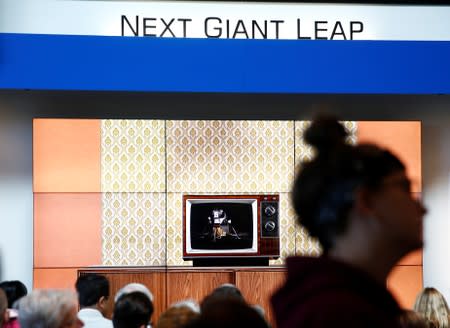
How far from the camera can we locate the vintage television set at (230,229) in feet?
22.8

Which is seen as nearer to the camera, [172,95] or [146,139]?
[146,139]

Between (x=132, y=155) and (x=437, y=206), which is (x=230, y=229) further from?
(x=437, y=206)

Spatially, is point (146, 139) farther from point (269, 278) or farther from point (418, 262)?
point (418, 262)

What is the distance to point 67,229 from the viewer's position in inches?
272

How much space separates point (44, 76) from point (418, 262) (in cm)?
357

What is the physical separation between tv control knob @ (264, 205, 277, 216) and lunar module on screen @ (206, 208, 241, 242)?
324mm

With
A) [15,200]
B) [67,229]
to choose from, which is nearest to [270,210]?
[67,229]

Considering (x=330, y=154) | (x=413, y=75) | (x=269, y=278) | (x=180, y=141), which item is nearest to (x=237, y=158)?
(x=180, y=141)

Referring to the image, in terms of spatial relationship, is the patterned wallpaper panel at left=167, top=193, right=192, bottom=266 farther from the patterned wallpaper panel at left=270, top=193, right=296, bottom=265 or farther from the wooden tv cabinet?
the patterned wallpaper panel at left=270, top=193, right=296, bottom=265

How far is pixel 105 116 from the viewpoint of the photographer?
7684 millimetres

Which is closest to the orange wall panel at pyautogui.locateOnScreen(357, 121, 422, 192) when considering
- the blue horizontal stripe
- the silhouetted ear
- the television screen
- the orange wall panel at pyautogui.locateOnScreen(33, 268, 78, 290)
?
the blue horizontal stripe

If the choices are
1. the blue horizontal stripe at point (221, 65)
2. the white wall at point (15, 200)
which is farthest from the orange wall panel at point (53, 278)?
A: the blue horizontal stripe at point (221, 65)

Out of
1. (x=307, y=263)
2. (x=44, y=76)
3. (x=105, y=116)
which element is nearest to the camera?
(x=307, y=263)

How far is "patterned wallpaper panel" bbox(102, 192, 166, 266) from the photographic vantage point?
22.6ft
